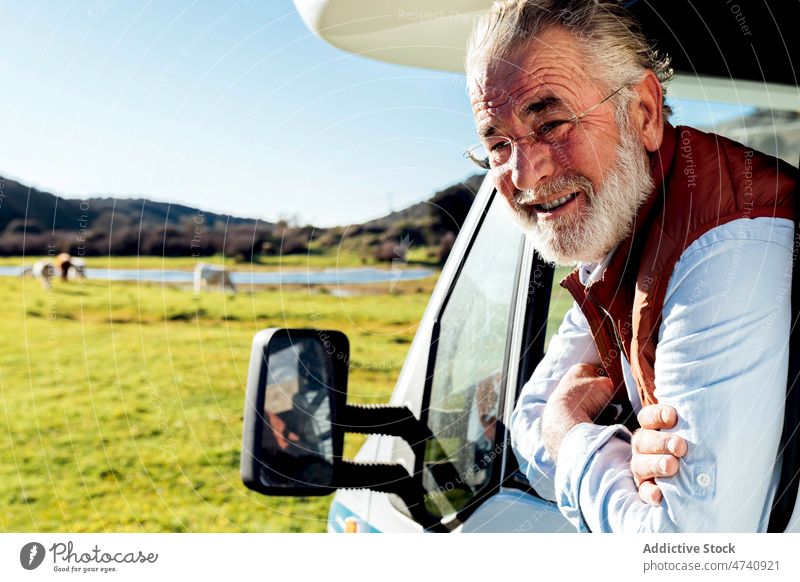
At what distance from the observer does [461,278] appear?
75.9 inches

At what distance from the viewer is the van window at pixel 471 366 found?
1.83 metres

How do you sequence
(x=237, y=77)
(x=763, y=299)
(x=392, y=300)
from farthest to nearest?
1. (x=392, y=300)
2. (x=237, y=77)
3. (x=763, y=299)

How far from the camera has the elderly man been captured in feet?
3.47

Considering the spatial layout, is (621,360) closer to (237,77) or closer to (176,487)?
(237,77)

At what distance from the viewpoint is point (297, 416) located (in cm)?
150

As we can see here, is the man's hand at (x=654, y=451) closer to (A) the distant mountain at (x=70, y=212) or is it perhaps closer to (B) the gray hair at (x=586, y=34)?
(B) the gray hair at (x=586, y=34)

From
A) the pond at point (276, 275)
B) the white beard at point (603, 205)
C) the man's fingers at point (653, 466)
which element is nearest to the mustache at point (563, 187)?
the white beard at point (603, 205)

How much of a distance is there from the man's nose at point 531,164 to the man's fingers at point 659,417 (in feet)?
1.50

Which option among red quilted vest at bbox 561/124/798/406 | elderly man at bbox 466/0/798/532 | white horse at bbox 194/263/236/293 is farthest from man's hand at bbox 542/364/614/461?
white horse at bbox 194/263/236/293

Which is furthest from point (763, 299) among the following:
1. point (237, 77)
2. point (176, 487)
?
point (176, 487)
